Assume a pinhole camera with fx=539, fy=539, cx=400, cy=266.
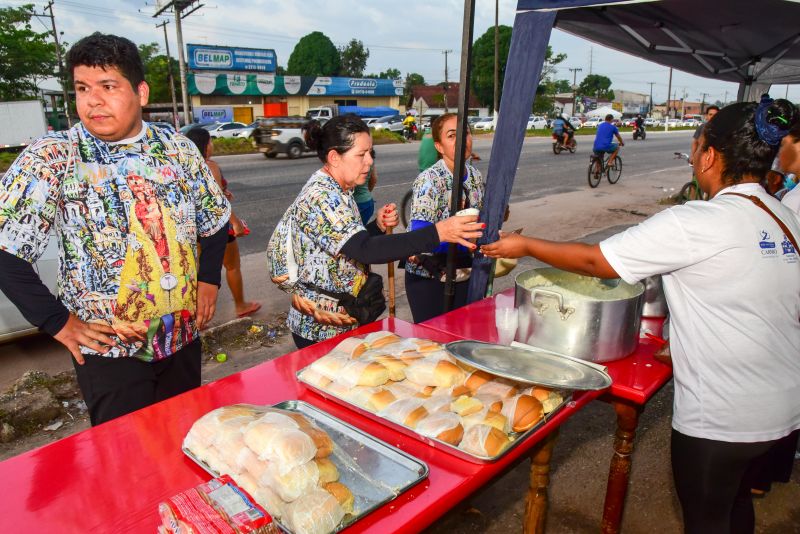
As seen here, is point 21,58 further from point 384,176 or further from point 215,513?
point 215,513

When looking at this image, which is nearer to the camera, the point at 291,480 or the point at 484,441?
the point at 291,480

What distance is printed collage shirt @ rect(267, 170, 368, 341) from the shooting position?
2188 mm

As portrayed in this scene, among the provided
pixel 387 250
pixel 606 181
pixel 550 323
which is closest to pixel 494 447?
pixel 550 323

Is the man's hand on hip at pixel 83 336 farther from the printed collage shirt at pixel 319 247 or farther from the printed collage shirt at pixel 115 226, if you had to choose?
the printed collage shirt at pixel 319 247

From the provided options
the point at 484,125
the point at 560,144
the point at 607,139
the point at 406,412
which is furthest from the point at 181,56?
the point at 406,412

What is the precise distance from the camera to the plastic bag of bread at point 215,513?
1.08 metres

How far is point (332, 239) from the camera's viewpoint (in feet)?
7.15

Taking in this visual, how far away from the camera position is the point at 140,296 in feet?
6.39

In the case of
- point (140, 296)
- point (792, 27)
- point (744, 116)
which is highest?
point (792, 27)

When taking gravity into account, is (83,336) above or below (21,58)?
below

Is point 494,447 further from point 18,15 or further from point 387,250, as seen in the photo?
point 18,15

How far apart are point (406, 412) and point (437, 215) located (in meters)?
1.88

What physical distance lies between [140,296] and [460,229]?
3.97 feet

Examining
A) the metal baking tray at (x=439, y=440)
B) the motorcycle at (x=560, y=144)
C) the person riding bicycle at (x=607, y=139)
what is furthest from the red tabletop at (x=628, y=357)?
the motorcycle at (x=560, y=144)
